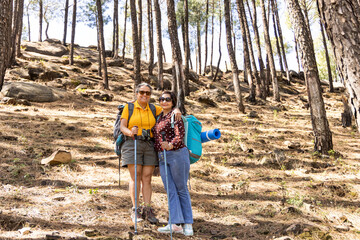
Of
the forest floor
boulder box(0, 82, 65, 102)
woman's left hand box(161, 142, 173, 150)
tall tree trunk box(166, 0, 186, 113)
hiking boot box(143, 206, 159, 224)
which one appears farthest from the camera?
boulder box(0, 82, 65, 102)

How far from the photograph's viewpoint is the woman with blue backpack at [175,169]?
380cm

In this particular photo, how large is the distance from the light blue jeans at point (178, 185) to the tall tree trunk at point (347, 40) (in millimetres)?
2153

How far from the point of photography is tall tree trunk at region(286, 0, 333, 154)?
8.23 m

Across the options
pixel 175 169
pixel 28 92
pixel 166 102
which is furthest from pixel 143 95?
A: pixel 28 92

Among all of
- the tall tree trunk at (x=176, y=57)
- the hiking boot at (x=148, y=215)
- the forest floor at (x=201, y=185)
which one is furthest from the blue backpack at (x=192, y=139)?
the tall tree trunk at (x=176, y=57)

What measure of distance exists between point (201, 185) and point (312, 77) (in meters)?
4.82

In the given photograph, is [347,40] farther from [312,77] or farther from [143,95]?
[312,77]

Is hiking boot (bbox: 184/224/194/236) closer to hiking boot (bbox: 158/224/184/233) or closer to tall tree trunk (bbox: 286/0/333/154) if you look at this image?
hiking boot (bbox: 158/224/184/233)

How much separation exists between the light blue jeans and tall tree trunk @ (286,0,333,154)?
6016 millimetres

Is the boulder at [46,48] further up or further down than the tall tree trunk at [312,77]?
further up

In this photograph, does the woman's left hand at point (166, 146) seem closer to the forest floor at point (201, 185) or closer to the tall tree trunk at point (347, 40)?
the forest floor at point (201, 185)

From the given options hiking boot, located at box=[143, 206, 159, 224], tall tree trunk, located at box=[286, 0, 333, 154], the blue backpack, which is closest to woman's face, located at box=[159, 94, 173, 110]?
the blue backpack

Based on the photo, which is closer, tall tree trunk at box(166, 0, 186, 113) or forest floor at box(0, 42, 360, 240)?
forest floor at box(0, 42, 360, 240)

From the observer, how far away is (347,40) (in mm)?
3049
